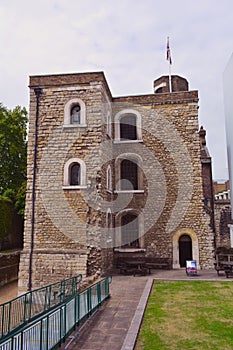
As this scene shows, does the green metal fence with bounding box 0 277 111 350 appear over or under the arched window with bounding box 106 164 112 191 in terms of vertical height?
under

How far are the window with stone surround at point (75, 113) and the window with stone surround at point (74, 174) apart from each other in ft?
6.15

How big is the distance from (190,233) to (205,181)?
4.40 meters

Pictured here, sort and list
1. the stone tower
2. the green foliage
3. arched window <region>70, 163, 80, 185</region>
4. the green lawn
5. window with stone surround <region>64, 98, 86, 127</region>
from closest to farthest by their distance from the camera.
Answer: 1. the green lawn
2. the stone tower
3. arched window <region>70, 163, 80, 185</region>
4. window with stone surround <region>64, 98, 86, 127</region>
5. the green foliage

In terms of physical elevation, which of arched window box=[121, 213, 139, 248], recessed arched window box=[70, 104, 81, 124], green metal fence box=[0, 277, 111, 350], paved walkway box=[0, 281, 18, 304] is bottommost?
paved walkway box=[0, 281, 18, 304]

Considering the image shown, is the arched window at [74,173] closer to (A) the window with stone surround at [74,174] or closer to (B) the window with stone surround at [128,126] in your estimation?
(A) the window with stone surround at [74,174]

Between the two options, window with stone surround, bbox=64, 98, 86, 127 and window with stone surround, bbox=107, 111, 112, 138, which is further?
window with stone surround, bbox=107, 111, 112, 138

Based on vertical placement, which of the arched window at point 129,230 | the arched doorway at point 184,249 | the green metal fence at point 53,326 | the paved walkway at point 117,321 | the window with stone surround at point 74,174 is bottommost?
the paved walkway at point 117,321

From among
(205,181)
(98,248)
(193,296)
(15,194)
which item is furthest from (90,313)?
(15,194)

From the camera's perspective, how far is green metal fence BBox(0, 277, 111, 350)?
4.98 meters

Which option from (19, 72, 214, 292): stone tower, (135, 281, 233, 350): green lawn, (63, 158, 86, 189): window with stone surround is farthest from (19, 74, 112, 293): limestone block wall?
(135, 281, 233, 350): green lawn

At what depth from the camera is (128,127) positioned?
18531 millimetres

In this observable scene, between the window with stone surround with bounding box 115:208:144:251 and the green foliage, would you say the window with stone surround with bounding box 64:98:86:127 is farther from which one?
the green foliage

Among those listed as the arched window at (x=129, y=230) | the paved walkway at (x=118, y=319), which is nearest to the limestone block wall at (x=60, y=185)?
the paved walkway at (x=118, y=319)

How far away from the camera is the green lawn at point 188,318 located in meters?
6.32
